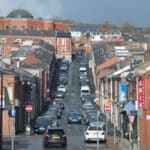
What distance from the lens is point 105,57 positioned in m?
137

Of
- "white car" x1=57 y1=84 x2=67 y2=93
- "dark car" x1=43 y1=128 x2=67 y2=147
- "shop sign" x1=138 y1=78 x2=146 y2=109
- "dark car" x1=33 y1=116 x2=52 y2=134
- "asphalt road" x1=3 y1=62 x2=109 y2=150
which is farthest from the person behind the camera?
"white car" x1=57 y1=84 x2=67 y2=93

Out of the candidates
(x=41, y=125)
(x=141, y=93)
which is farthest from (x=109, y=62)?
(x=141, y=93)

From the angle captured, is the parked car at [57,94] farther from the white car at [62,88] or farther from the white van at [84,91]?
the white van at [84,91]

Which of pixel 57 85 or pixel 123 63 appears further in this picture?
pixel 57 85

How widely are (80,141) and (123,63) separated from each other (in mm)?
36138

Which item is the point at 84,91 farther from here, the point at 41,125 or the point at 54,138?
the point at 54,138

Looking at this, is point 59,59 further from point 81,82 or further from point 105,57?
point 105,57

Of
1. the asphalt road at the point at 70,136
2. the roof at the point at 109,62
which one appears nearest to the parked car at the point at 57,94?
the asphalt road at the point at 70,136

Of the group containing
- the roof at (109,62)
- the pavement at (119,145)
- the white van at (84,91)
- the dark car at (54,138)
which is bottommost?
the pavement at (119,145)

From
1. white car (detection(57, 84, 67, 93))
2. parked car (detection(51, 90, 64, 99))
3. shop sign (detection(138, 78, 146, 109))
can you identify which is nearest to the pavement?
shop sign (detection(138, 78, 146, 109))

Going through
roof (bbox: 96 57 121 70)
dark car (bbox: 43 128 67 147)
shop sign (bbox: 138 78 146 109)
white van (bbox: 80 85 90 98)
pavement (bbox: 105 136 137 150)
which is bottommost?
pavement (bbox: 105 136 137 150)

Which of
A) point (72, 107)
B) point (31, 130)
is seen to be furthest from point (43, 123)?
point (72, 107)

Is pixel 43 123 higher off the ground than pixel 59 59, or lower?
lower

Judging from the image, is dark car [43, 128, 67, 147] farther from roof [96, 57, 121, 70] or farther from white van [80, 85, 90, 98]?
white van [80, 85, 90, 98]
